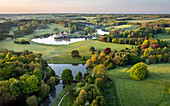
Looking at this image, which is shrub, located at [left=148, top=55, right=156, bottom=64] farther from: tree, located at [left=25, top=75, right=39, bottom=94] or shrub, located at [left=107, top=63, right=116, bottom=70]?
tree, located at [left=25, top=75, right=39, bottom=94]

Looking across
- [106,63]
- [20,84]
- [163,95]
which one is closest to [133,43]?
[106,63]

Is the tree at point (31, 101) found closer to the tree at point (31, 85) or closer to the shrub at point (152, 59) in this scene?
the tree at point (31, 85)

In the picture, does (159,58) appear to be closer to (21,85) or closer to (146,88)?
(146,88)

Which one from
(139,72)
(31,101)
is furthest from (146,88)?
(31,101)

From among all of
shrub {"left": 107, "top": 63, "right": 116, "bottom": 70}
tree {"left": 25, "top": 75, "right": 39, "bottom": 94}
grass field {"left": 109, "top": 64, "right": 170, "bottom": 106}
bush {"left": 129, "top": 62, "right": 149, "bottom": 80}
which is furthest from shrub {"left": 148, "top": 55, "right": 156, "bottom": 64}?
tree {"left": 25, "top": 75, "right": 39, "bottom": 94}

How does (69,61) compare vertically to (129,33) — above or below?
below

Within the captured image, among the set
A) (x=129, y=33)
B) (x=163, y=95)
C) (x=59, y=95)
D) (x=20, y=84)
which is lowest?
(x=59, y=95)

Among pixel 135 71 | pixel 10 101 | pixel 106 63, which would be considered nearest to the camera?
pixel 10 101

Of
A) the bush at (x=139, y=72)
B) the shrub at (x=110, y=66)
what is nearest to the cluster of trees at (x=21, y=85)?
the shrub at (x=110, y=66)

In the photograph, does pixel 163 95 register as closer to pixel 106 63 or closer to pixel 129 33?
pixel 106 63
